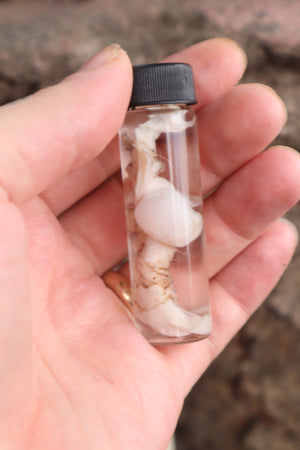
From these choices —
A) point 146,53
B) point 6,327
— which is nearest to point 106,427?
point 6,327

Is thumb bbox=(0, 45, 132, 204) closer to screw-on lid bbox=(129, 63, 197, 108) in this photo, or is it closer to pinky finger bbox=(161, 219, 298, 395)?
screw-on lid bbox=(129, 63, 197, 108)

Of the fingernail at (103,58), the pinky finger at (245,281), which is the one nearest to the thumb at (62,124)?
the fingernail at (103,58)

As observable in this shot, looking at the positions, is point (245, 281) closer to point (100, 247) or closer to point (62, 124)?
point (100, 247)

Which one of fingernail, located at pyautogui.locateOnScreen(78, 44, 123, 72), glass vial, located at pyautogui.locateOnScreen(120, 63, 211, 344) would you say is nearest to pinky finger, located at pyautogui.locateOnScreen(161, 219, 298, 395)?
glass vial, located at pyautogui.locateOnScreen(120, 63, 211, 344)

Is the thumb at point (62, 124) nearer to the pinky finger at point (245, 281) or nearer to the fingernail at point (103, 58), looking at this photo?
the fingernail at point (103, 58)

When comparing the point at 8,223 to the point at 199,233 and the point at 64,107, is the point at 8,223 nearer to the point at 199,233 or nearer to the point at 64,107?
the point at 64,107

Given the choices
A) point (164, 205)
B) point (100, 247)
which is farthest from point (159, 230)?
point (100, 247)
